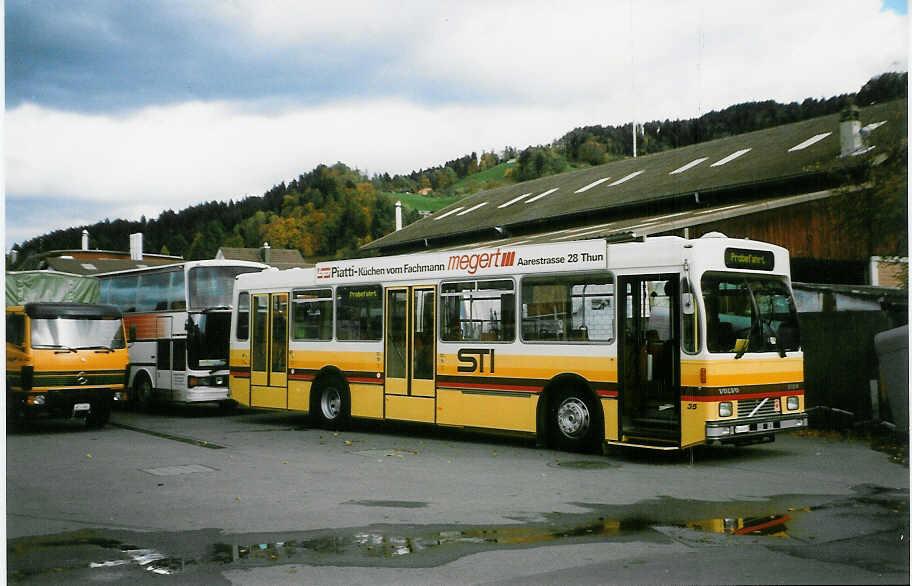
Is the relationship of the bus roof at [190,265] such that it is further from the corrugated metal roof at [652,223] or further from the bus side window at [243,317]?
the corrugated metal roof at [652,223]

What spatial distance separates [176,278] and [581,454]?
963 centimetres

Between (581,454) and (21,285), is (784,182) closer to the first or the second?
(581,454)

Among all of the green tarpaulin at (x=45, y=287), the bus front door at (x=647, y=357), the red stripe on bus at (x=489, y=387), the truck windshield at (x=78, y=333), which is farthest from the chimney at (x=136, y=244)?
the bus front door at (x=647, y=357)

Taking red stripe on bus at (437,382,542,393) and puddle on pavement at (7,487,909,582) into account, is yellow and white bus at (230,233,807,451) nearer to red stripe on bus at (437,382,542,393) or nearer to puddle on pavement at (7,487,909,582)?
red stripe on bus at (437,382,542,393)

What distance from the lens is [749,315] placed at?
10.4 meters

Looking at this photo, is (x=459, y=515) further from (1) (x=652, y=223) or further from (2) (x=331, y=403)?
(2) (x=331, y=403)

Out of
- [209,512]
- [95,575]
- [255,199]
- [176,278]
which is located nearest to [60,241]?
[255,199]

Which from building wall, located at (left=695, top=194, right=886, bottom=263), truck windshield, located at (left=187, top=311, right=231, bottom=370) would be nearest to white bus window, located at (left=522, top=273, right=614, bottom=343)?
building wall, located at (left=695, top=194, right=886, bottom=263)

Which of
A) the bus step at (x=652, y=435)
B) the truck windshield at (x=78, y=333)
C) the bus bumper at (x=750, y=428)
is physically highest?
the truck windshield at (x=78, y=333)

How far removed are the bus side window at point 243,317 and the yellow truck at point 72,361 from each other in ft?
7.15

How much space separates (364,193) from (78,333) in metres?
6.96

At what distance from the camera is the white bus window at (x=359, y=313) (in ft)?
45.3

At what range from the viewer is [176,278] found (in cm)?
1727

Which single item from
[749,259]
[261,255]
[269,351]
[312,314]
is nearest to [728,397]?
[749,259]
